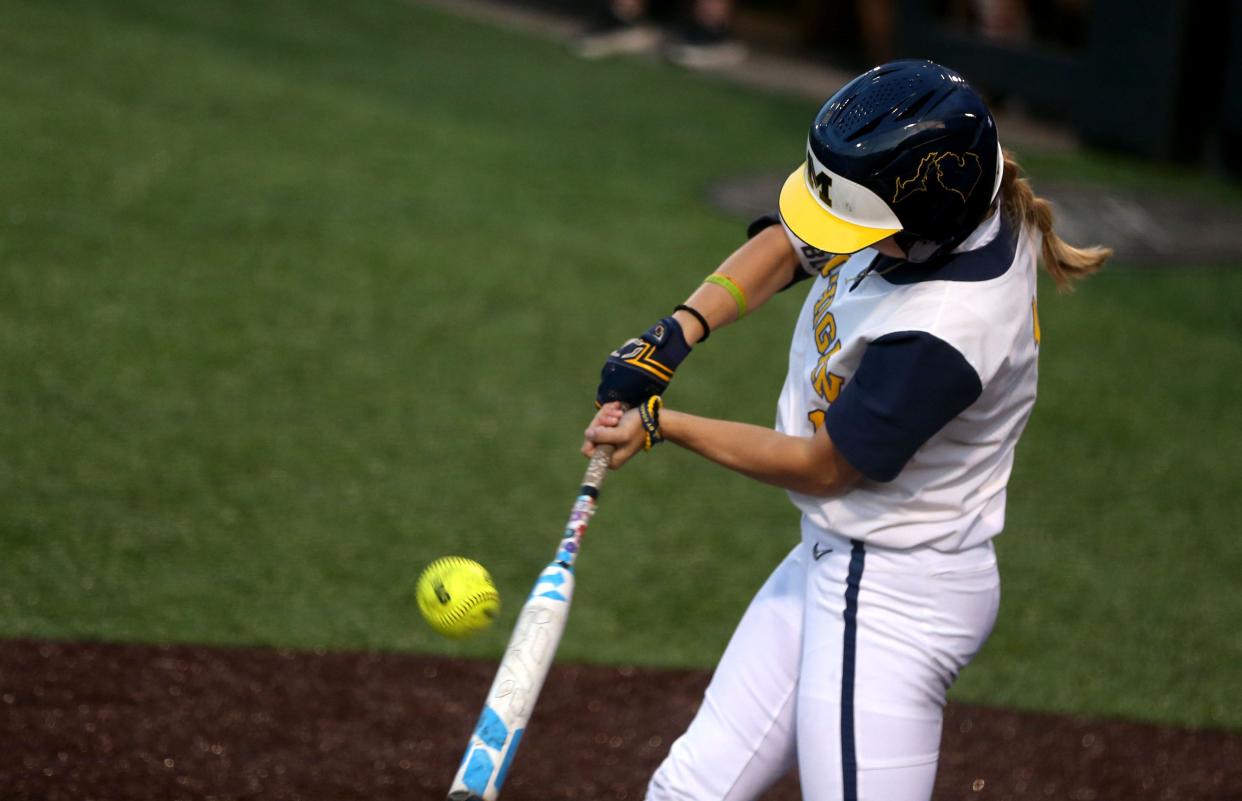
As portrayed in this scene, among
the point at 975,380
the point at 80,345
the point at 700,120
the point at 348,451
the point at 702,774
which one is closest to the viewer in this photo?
the point at 975,380

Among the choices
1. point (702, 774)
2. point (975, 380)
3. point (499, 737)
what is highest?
point (975, 380)

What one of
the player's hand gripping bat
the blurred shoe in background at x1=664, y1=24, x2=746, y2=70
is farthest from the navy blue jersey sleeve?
the blurred shoe in background at x1=664, y1=24, x2=746, y2=70

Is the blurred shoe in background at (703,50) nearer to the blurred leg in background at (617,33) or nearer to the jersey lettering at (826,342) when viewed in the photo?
the blurred leg in background at (617,33)

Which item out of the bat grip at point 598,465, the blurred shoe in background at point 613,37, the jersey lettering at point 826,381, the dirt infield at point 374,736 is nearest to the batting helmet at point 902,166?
the jersey lettering at point 826,381

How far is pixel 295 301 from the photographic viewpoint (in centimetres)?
662

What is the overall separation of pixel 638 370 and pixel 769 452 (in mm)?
331

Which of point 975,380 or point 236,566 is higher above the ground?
point 975,380

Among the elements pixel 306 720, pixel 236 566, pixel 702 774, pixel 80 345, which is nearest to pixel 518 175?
pixel 80 345

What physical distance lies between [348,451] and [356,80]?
5.50m

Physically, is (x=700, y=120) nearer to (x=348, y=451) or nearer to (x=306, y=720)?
(x=348, y=451)

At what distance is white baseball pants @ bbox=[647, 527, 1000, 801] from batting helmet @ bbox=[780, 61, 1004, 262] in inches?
23.4

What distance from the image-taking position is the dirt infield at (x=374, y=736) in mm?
3631

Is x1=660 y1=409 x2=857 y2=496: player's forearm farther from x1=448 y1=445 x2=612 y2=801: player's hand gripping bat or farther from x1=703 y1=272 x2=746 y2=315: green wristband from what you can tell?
x1=703 y1=272 x2=746 y2=315: green wristband

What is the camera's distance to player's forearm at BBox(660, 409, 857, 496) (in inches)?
103
